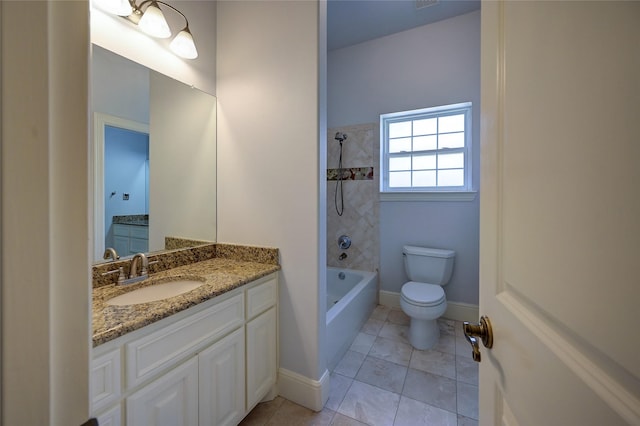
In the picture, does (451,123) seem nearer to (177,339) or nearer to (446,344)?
(446,344)

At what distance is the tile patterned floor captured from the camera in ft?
4.60

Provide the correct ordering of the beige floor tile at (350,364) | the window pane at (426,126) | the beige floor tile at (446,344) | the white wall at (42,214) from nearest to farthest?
the white wall at (42,214), the beige floor tile at (350,364), the beige floor tile at (446,344), the window pane at (426,126)

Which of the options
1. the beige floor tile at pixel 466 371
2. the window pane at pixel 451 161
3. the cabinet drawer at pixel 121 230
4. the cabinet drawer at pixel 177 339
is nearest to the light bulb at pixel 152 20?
the cabinet drawer at pixel 121 230

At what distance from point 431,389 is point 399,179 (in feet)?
6.29

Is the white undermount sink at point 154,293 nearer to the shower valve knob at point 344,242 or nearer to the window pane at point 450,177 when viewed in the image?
the shower valve knob at point 344,242

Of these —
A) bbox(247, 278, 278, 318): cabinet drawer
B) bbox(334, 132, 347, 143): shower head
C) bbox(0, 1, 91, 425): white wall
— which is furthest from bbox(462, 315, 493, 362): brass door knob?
bbox(334, 132, 347, 143): shower head

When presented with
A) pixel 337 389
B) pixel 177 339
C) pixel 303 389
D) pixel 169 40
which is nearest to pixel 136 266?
pixel 177 339

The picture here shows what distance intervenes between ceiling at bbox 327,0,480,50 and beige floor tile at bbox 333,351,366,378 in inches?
116

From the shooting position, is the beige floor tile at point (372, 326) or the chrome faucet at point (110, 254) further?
the beige floor tile at point (372, 326)

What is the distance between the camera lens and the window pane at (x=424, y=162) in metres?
2.64

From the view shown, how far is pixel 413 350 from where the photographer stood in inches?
80.5

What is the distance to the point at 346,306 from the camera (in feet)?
6.74

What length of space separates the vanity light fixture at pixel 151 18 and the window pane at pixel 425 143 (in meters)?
2.18

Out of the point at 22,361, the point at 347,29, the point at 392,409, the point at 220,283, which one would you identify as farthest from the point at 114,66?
the point at 392,409
